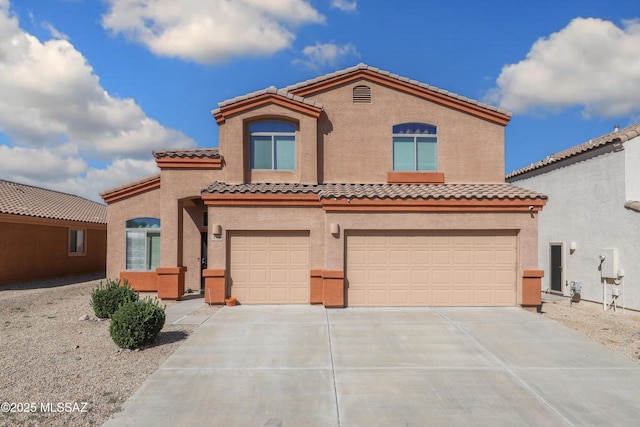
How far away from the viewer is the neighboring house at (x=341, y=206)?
42.3 ft

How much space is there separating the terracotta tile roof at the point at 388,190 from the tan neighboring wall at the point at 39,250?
11692mm

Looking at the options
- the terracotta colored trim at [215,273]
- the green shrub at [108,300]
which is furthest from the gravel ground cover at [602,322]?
the green shrub at [108,300]

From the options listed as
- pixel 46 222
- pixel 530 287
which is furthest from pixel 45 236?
pixel 530 287

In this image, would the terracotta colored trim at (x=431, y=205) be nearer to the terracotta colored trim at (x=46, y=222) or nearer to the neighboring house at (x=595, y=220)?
the neighboring house at (x=595, y=220)

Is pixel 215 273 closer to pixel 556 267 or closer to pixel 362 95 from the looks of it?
pixel 362 95

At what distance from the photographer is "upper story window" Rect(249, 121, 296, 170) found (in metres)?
14.8

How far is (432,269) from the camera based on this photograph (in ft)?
42.6

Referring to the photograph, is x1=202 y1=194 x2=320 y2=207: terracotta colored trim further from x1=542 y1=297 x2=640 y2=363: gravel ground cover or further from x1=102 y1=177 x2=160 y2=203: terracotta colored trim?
x1=542 y1=297 x2=640 y2=363: gravel ground cover

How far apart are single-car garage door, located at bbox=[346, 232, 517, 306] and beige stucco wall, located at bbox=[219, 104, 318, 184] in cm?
313

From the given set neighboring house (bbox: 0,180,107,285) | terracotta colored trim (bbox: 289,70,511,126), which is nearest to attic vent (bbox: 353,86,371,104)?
terracotta colored trim (bbox: 289,70,511,126)

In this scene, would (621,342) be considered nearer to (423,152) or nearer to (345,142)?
(423,152)

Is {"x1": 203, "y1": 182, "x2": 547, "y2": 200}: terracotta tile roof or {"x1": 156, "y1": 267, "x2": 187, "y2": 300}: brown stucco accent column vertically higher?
{"x1": 203, "y1": 182, "x2": 547, "y2": 200}: terracotta tile roof

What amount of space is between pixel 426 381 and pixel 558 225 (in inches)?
516

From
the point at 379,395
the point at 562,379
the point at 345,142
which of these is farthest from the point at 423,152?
the point at 379,395
